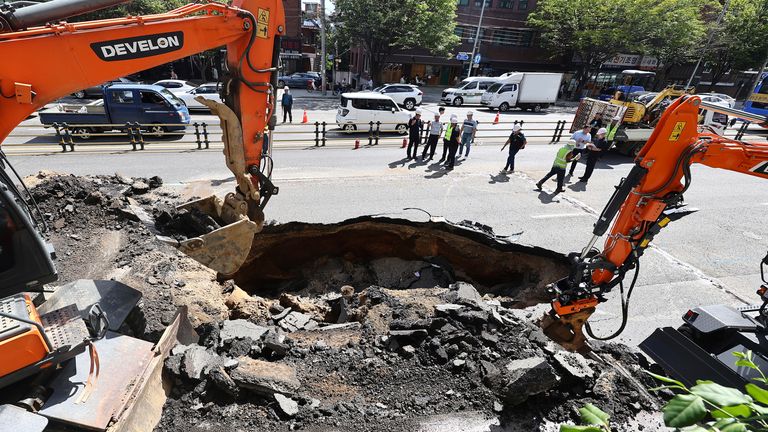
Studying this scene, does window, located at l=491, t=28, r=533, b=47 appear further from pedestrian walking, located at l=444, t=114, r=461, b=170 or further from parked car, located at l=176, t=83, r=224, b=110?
pedestrian walking, located at l=444, t=114, r=461, b=170

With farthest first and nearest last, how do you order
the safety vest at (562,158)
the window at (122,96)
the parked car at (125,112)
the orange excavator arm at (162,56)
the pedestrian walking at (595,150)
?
the window at (122,96), the parked car at (125,112), the pedestrian walking at (595,150), the safety vest at (562,158), the orange excavator arm at (162,56)

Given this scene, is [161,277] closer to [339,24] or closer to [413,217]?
[413,217]

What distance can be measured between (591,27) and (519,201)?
32.9m

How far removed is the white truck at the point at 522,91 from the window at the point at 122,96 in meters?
23.3

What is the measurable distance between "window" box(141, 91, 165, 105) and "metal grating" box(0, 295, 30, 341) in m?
14.5

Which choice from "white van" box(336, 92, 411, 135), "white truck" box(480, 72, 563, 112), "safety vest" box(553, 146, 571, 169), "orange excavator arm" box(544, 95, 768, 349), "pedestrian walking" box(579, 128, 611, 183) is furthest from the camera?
"white truck" box(480, 72, 563, 112)

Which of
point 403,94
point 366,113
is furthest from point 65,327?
point 403,94

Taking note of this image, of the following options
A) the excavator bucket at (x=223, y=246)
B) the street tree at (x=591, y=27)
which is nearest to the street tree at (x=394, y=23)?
the street tree at (x=591, y=27)

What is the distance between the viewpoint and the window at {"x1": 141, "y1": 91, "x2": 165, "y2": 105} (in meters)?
15.5

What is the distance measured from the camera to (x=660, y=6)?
33.2 meters

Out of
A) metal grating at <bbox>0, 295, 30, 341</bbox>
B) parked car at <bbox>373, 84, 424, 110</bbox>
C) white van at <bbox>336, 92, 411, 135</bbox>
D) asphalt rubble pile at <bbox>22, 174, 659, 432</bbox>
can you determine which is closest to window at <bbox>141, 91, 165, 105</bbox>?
white van at <bbox>336, 92, 411, 135</bbox>

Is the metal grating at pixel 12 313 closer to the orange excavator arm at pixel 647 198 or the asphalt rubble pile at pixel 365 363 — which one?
the asphalt rubble pile at pixel 365 363

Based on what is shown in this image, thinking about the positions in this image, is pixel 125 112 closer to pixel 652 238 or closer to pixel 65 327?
pixel 65 327

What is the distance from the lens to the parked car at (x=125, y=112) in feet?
48.3
